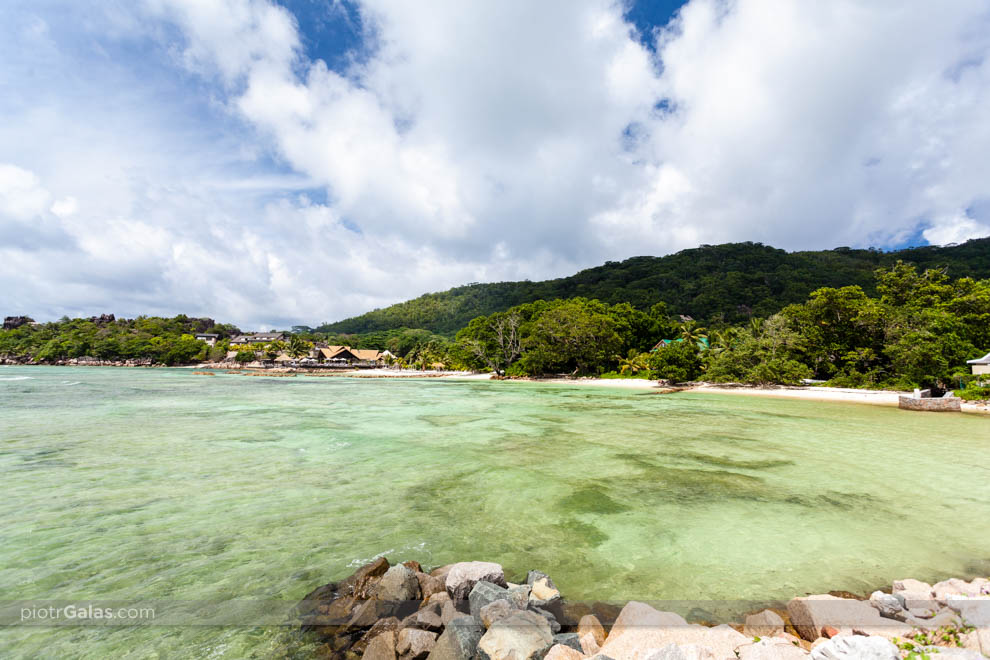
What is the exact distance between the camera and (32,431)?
555 inches

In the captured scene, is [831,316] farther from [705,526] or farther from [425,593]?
[425,593]

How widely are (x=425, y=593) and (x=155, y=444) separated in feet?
39.4

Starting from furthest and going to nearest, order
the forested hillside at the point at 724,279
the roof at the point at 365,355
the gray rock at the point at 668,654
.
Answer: the roof at the point at 365,355
the forested hillside at the point at 724,279
the gray rock at the point at 668,654

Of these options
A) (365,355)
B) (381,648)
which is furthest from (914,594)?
(365,355)

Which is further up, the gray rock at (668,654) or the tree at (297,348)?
the tree at (297,348)

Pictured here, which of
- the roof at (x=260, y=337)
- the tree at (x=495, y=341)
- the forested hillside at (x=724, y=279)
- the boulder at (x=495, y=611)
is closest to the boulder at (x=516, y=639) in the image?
the boulder at (x=495, y=611)

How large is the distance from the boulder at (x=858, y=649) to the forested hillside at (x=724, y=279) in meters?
79.1

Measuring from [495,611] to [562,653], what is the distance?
28.8 inches

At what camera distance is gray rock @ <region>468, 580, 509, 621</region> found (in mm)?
3773

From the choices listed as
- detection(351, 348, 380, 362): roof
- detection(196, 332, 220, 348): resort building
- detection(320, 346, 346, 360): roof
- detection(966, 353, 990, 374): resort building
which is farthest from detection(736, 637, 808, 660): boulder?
detection(196, 332, 220, 348): resort building

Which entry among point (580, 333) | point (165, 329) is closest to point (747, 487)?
point (580, 333)

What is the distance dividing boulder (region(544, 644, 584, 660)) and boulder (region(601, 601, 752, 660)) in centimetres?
22

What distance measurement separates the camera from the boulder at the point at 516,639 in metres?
3.09

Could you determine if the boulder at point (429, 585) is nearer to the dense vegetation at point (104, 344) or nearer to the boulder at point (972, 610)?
the boulder at point (972, 610)
